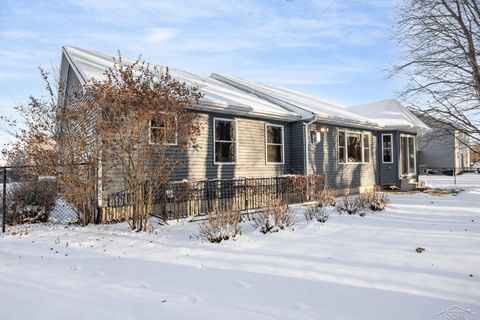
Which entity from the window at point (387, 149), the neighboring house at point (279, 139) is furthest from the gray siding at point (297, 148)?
the window at point (387, 149)

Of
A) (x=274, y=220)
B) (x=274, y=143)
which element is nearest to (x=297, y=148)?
(x=274, y=143)

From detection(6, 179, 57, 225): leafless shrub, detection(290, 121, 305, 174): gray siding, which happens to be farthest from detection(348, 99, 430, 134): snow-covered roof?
detection(6, 179, 57, 225): leafless shrub

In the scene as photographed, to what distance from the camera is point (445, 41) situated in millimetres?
12477

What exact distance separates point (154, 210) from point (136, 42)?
911cm

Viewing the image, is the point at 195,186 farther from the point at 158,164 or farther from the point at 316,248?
the point at 316,248

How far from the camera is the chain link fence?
7898 mm

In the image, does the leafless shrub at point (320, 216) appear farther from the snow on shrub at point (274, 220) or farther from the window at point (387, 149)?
the window at point (387, 149)

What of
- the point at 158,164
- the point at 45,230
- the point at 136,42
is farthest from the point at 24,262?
the point at 136,42

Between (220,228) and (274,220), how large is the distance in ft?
4.47

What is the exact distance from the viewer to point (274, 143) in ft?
42.5

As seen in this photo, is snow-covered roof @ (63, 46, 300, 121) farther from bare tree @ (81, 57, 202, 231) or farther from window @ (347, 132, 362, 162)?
window @ (347, 132, 362, 162)

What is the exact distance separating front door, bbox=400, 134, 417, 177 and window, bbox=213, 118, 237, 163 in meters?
10.3

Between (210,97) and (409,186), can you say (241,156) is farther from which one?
(409,186)

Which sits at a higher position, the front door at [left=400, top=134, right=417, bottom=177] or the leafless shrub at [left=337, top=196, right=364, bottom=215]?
the front door at [left=400, top=134, right=417, bottom=177]
